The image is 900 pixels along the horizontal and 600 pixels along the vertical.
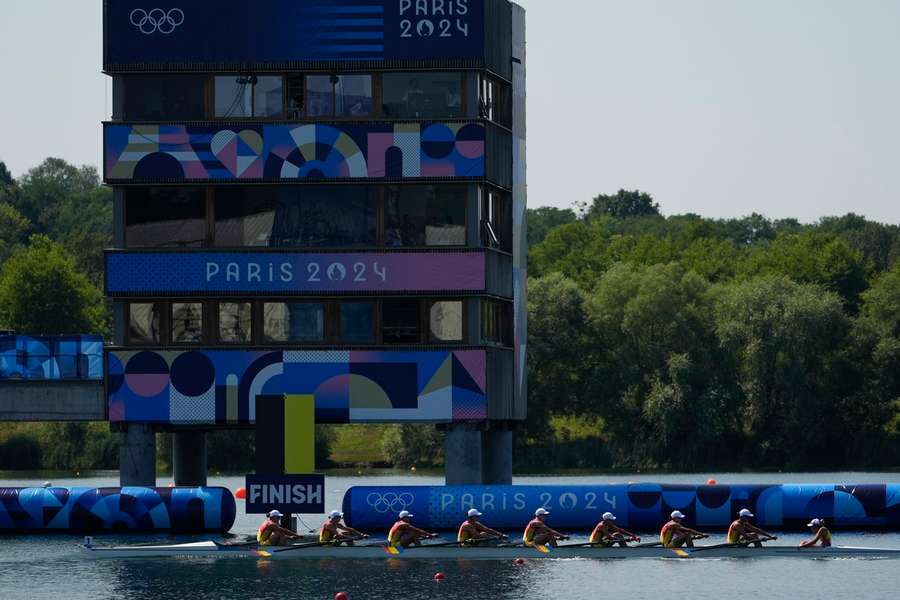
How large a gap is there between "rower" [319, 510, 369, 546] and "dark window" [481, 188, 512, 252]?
13.0 m

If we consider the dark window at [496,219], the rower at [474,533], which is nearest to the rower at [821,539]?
the rower at [474,533]

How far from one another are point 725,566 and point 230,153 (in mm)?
23876

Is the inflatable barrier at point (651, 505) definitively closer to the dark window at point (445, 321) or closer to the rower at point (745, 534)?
the rower at point (745, 534)

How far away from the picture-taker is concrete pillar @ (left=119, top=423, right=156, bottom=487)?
79562mm

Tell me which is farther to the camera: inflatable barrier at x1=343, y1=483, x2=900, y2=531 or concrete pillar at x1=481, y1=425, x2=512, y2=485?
concrete pillar at x1=481, y1=425, x2=512, y2=485

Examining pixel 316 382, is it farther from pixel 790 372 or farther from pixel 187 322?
pixel 790 372

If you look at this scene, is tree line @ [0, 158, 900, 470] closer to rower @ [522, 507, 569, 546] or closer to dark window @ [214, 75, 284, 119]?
dark window @ [214, 75, 284, 119]

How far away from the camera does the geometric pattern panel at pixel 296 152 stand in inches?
3034

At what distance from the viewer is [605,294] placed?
14012cm

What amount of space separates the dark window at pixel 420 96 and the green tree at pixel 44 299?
8457 cm

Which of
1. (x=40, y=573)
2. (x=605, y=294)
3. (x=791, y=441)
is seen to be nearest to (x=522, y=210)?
(x=40, y=573)

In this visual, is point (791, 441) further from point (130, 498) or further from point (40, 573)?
point (40, 573)

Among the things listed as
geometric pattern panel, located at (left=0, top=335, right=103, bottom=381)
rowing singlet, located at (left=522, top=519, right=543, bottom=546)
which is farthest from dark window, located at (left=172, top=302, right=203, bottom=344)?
rowing singlet, located at (left=522, top=519, right=543, bottom=546)

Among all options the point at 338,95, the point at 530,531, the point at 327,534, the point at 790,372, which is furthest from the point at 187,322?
the point at 790,372
